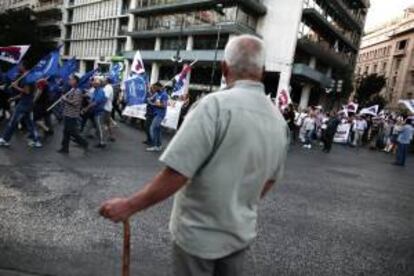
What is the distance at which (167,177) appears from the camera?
7.44ft

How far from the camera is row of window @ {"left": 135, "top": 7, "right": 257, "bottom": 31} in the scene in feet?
148

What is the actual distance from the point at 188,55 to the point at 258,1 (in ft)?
26.9

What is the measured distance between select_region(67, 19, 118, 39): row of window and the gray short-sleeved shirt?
218 feet

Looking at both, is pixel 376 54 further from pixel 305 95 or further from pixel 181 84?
pixel 181 84

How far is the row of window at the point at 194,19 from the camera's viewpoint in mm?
45000

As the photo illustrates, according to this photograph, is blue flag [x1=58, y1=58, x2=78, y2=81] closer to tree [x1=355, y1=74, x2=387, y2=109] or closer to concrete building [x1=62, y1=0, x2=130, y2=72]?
concrete building [x1=62, y1=0, x2=130, y2=72]

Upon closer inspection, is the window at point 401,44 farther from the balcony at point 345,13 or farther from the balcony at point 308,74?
the balcony at point 308,74

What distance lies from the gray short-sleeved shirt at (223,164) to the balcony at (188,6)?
142ft

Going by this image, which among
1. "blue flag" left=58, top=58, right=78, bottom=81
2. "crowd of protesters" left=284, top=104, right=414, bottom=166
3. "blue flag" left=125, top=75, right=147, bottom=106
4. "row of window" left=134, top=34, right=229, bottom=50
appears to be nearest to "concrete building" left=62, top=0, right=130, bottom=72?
"row of window" left=134, top=34, right=229, bottom=50

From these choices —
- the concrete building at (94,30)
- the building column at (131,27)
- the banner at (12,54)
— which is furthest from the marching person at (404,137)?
the concrete building at (94,30)

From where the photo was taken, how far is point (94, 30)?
73.2 m

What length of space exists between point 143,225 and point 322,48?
46.4m

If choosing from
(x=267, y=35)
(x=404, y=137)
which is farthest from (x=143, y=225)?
(x=267, y=35)

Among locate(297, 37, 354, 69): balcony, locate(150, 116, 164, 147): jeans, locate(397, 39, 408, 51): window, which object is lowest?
locate(150, 116, 164, 147): jeans
